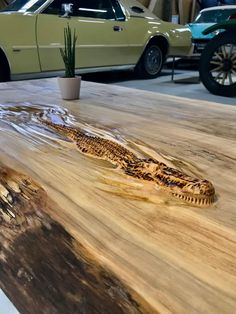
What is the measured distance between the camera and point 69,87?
1.24 m

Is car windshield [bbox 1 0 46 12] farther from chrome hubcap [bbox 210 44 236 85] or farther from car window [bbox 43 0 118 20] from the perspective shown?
chrome hubcap [bbox 210 44 236 85]

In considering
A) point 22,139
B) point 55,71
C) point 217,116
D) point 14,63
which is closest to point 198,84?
point 55,71

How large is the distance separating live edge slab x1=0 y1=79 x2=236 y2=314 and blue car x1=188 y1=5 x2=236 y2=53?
4759mm

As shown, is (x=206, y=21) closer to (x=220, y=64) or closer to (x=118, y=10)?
(x=118, y=10)

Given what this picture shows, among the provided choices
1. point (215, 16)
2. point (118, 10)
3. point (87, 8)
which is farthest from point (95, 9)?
point (215, 16)

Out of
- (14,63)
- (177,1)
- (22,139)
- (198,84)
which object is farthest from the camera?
(177,1)

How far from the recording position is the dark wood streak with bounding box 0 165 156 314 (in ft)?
1.12

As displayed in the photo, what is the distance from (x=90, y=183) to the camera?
585 millimetres

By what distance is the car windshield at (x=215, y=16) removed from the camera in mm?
4934

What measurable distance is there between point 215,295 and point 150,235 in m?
0.12

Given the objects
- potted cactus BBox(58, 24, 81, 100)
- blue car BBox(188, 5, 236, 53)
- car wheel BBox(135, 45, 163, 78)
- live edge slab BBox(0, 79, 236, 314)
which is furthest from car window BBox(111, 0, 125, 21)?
live edge slab BBox(0, 79, 236, 314)

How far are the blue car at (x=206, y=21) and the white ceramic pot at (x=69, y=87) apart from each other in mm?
4298

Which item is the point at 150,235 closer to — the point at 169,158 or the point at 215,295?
the point at 215,295

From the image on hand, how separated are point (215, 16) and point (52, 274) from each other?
5421mm
